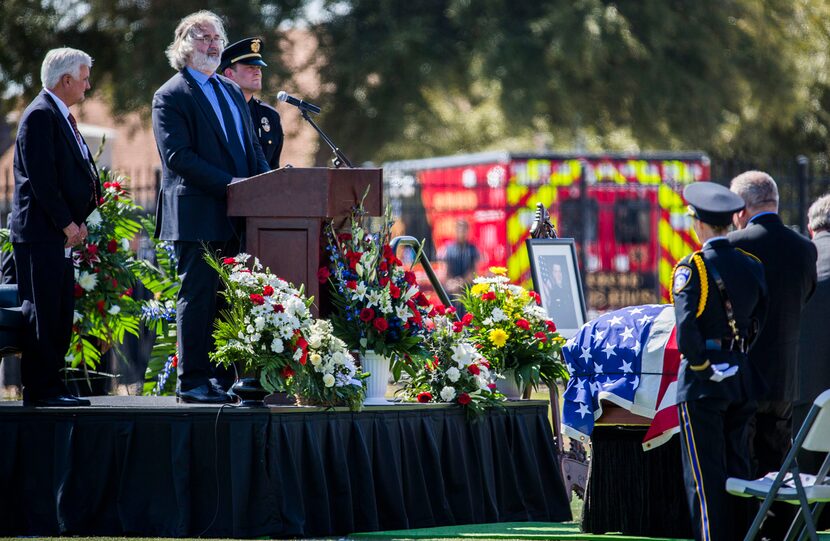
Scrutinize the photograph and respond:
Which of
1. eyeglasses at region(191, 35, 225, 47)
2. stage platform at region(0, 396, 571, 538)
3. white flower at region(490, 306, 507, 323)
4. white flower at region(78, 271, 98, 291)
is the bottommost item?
stage platform at region(0, 396, 571, 538)

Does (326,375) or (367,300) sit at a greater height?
(367,300)

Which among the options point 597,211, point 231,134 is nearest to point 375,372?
point 231,134

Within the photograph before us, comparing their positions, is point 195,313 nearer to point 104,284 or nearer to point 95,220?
point 104,284

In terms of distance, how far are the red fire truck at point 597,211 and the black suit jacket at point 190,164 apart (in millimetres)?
11662

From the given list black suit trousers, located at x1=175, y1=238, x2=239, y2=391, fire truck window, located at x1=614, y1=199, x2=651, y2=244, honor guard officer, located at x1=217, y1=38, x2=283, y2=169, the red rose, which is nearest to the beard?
honor guard officer, located at x1=217, y1=38, x2=283, y2=169

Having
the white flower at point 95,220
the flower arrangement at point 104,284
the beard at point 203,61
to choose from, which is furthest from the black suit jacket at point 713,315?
the white flower at point 95,220

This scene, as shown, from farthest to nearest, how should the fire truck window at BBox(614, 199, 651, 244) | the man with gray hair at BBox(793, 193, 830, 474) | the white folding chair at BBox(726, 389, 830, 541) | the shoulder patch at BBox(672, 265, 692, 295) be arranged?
the fire truck window at BBox(614, 199, 651, 244) → the man with gray hair at BBox(793, 193, 830, 474) → the shoulder patch at BBox(672, 265, 692, 295) → the white folding chair at BBox(726, 389, 830, 541)

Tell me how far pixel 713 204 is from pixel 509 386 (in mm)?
2398

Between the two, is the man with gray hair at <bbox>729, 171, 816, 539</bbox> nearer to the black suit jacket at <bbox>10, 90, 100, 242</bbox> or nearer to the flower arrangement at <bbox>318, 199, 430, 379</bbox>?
the flower arrangement at <bbox>318, 199, 430, 379</bbox>

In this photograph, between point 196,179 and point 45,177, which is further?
point 196,179

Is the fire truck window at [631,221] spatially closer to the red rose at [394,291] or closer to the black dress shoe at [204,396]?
the red rose at [394,291]

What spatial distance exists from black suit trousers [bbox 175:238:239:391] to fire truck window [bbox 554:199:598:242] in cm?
1142

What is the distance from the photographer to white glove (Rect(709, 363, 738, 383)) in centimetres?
595

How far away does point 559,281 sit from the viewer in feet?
30.4
